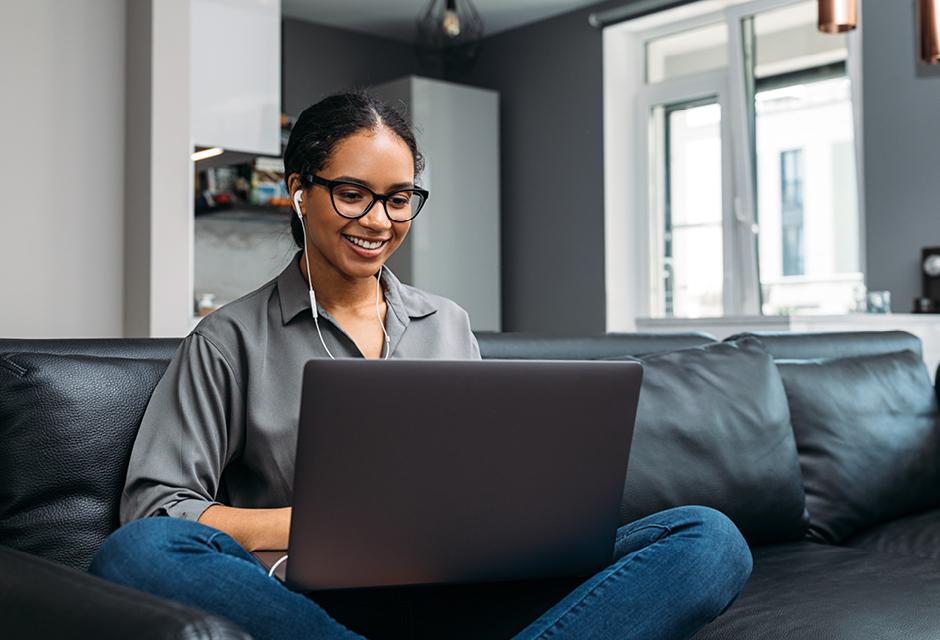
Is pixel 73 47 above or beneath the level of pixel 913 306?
above

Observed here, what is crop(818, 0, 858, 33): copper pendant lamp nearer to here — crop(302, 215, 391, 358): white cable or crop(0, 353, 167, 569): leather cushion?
crop(302, 215, 391, 358): white cable

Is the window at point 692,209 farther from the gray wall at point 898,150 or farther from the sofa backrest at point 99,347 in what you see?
the sofa backrest at point 99,347

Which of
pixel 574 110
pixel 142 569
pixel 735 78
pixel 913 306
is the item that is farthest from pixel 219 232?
pixel 142 569

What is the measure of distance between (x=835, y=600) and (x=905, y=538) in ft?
2.00

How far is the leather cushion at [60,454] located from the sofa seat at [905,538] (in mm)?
1401

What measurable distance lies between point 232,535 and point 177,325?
2.18m

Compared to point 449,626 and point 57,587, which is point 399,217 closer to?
point 449,626

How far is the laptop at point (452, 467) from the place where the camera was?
1052mm

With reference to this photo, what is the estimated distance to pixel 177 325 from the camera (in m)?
3.35

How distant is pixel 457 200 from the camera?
224 inches

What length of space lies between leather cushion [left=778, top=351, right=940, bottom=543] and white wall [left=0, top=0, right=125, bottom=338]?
212 centimetres

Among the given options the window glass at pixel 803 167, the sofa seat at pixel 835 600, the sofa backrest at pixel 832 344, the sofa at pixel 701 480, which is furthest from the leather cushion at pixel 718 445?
the window glass at pixel 803 167

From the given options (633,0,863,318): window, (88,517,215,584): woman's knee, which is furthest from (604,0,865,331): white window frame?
(88,517,215,584): woman's knee

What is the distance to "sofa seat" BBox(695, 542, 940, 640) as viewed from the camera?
1399mm
